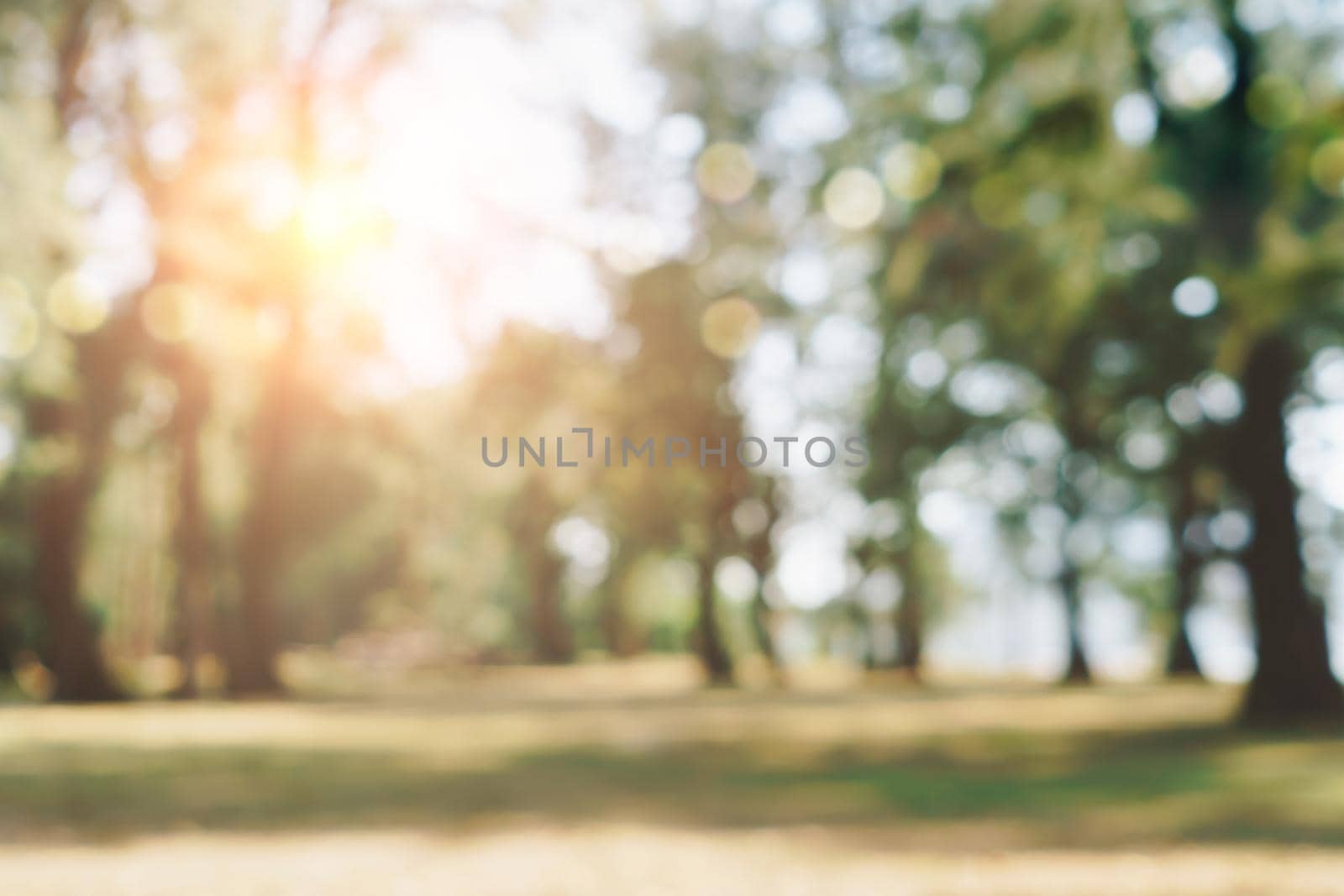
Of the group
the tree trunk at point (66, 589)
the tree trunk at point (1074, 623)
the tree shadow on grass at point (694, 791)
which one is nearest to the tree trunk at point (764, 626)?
the tree trunk at point (1074, 623)

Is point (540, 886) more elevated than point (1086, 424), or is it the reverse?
point (1086, 424)

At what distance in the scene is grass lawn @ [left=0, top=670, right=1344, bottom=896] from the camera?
8617mm

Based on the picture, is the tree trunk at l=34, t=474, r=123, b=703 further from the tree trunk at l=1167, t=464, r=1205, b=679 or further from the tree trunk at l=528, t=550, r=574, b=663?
the tree trunk at l=528, t=550, r=574, b=663

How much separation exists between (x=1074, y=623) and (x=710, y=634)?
1292 cm

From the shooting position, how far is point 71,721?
24.2 m

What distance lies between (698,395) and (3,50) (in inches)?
620

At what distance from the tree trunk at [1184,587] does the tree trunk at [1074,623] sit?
2.84 meters

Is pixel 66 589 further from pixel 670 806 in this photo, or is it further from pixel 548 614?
pixel 548 614

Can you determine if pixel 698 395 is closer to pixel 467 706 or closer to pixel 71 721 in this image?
pixel 467 706

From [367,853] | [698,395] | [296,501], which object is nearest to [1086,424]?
[698,395]

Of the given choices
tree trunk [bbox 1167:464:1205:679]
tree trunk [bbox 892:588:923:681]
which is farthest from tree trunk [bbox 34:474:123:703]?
tree trunk [bbox 892:588:923:681]

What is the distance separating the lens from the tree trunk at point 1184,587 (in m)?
37.1

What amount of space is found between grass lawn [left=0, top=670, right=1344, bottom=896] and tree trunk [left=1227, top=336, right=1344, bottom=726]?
102cm

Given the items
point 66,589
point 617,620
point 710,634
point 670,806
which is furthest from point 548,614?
point 670,806
